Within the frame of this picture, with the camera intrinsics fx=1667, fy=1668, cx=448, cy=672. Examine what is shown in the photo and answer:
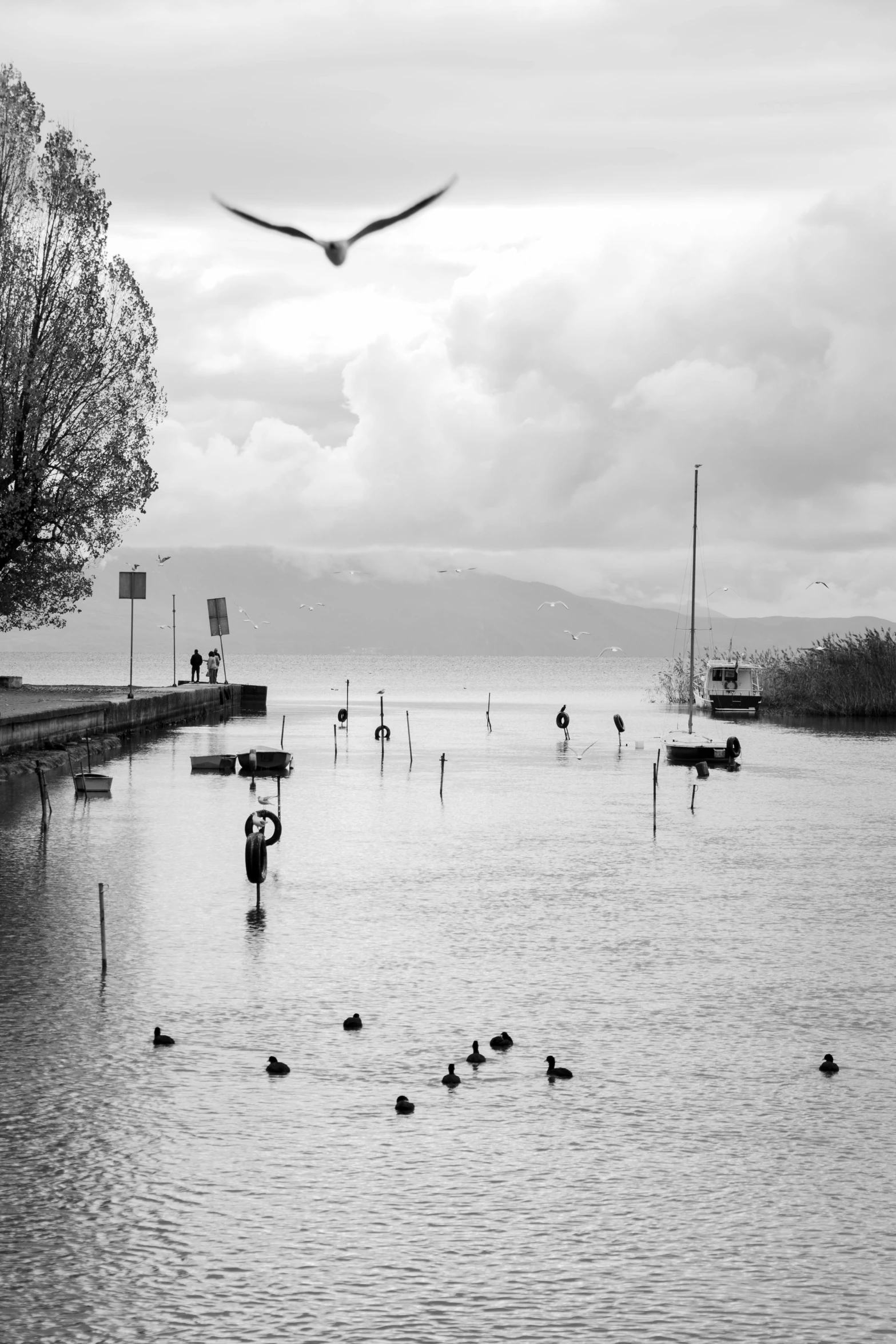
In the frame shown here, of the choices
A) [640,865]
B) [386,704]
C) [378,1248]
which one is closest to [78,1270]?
[378,1248]

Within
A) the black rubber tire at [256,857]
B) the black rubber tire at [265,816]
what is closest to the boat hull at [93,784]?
the black rubber tire at [265,816]

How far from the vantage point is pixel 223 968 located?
48.5 feet

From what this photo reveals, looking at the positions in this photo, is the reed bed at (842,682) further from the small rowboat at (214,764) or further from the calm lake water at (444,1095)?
the calm lake water at (444,1095)

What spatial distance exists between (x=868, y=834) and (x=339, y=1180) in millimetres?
20458

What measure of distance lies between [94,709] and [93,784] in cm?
1568

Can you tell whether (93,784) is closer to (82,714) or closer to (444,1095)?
(82,714)

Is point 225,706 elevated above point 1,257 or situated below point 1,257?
below

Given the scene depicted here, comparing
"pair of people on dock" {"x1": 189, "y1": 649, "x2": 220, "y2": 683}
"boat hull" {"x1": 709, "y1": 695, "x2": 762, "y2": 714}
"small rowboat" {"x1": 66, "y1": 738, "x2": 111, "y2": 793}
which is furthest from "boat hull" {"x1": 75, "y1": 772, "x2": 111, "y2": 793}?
"boat hull" {"x1": 709, "y1": 695, "x2": 762, "y2": 714}

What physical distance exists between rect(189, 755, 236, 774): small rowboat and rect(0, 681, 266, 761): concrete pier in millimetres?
3714

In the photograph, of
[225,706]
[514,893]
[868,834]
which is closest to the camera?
[514,893]

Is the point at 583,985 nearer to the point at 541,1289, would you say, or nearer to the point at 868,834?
the point at 541,1289

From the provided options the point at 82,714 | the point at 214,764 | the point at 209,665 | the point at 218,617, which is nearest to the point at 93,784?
the point at 214,764

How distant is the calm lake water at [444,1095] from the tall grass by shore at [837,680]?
178ft

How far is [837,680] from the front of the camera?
79.4 m
